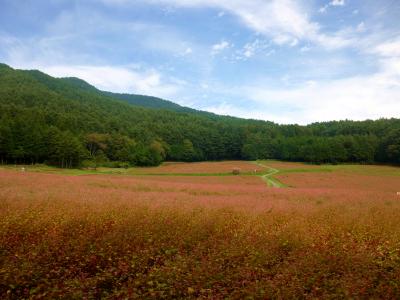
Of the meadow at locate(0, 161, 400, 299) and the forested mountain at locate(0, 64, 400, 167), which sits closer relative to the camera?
the meadow at locate(0, 161, 400, 299)

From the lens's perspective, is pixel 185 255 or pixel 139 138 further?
pixel 139 138

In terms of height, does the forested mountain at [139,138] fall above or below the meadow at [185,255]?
above

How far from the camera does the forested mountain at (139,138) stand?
74.4 metres

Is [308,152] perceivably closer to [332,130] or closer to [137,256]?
[332,130]

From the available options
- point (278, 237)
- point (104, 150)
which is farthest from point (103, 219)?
point (104, 150)

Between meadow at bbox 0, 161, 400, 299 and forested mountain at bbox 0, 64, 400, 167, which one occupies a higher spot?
forested mountain at bbox 0, 64, 400, 167

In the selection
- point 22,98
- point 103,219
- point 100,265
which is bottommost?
point 100,265

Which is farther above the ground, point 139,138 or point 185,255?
point 139,138

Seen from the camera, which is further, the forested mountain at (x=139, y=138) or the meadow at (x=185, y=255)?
the forested mountain at (x=139, y=138)

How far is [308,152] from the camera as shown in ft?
362

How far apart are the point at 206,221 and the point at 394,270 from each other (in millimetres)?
4534

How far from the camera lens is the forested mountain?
244 feet

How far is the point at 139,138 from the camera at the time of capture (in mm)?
121812

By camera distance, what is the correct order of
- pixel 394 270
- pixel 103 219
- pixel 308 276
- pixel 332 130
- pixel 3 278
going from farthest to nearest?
pixel 332 130
pixel 103 219
pixel 394 270
pixel 308 276
pixel 3 278
